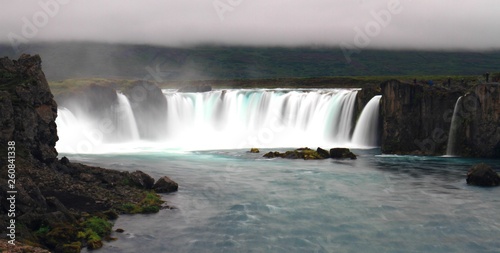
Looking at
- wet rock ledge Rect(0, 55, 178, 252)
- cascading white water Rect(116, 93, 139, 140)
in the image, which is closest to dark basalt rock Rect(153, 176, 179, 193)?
wet rock ledge Rect(0, 55, 178, 252)

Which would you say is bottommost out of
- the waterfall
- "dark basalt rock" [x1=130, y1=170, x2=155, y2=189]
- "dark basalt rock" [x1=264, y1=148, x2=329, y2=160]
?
"dark basalt rock" [x1=130, y1=170, x2=155, y2=189]

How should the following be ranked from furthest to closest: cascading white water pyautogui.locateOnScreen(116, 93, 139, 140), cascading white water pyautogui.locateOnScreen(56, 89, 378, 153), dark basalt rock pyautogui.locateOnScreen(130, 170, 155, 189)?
cascading white water pyautogui.locateOnScreen(116, 93, 139, 140) < cascading white water pyautogui.locateOnScreen(56, 89, 378, 153) < dark basalt rock pyautogui.locateOnScreen(130, 170, 155, 189)

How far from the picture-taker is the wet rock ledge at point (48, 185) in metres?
27.2

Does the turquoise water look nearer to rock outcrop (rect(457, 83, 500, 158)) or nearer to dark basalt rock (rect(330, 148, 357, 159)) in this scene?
dark basalt rock (rect(330, 148, 357, 159))

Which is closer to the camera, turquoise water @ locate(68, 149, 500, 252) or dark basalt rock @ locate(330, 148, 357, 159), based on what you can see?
turquoise water @ locate(68, 149, 500, 252)

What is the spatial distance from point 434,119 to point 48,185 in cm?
4894

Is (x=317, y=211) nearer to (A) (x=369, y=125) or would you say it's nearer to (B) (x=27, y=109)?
(B) (x=27, y=109)

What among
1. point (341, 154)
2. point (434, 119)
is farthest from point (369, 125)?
point (341, 154)

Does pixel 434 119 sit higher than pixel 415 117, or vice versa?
pixel 415 117

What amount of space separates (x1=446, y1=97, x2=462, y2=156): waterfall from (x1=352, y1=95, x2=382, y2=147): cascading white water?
12.2 meters

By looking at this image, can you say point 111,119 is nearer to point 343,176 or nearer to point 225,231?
point 343,176

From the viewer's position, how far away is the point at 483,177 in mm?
44625

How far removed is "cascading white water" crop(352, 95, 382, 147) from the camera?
252 ft

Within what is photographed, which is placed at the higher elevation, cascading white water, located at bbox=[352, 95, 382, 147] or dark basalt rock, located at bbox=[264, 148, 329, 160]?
cascading white water, located at bbox=[352, 95, 382, 147]
